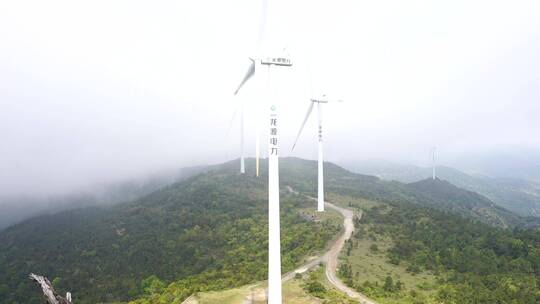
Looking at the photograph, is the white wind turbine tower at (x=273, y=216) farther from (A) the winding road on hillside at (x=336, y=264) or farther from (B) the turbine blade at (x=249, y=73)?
(A) the winding road on hillside at (x=336, y=264)

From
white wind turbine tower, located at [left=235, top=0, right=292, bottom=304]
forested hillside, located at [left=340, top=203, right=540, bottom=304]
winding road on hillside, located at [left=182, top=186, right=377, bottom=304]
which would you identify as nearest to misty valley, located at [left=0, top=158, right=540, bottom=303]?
forested hillside, located at [left=340, top=203, right=540, bottom=304]

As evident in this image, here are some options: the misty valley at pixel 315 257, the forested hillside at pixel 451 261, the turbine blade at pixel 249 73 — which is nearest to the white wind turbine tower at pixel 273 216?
the turbine blade at pixel 249 73

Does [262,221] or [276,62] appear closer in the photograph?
[276,62]

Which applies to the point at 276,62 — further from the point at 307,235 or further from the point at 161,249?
the point at 161,249

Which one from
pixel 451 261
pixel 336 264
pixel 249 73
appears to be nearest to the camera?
pixel 249 73

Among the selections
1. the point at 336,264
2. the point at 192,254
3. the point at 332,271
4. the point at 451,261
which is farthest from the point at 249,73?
the point at 192,254

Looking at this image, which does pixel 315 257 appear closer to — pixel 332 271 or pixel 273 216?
pixel 332 271

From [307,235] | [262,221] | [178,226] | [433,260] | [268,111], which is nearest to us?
[268,111]

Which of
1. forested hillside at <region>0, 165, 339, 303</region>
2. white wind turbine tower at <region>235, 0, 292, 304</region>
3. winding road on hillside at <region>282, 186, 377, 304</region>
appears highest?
white wind turbine tower at <region>235, 0, 292, 304</region>

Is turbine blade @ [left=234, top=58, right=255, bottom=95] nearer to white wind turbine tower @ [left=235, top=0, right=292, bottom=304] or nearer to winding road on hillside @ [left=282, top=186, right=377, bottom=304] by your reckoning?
white wind turbine tower @ [left=235, top=0, right=292, bottom=304]

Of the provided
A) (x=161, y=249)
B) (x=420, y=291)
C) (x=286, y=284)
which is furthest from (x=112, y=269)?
(x=420, y=291)

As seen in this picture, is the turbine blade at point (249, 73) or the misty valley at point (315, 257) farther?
the misty valley at point (315, 257)
